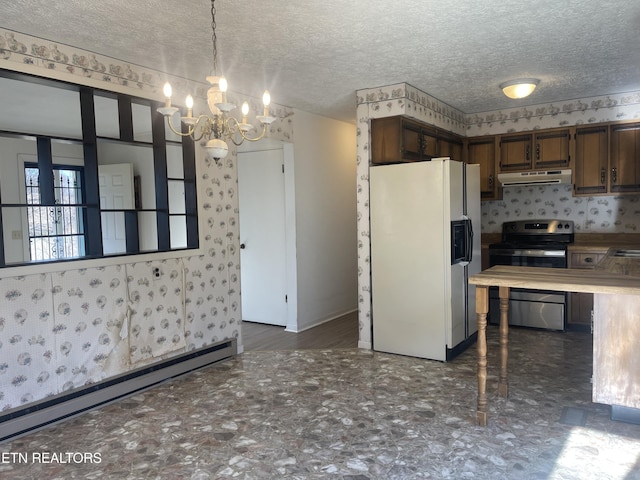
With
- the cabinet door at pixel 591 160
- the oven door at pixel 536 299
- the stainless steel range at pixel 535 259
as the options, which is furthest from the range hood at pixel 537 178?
the oven door at pixel 536 299

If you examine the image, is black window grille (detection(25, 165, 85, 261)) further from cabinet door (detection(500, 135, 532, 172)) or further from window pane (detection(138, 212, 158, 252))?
cabinet door (detection(500, 135, 532, 172))

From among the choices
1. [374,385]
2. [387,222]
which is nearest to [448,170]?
[387,222]

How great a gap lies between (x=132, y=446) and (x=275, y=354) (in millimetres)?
1808

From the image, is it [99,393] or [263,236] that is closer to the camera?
[99,393]

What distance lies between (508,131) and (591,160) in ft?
3.13

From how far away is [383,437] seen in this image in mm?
2680

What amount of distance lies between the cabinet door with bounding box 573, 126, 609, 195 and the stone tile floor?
2126mm

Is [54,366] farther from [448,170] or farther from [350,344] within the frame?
[448,170]

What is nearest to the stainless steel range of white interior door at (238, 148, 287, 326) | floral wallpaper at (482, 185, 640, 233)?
floral wallpaper at (482, 185, 640, 233)

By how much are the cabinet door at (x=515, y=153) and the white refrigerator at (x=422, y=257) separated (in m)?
1.26

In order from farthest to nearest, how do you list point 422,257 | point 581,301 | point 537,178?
point 537,178, point 581,301, point 422,257

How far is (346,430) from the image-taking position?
2773mm

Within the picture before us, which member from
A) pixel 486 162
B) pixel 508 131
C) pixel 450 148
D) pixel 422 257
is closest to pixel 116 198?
pixel 422 257

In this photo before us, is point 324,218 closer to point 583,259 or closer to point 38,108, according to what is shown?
point 583,259
